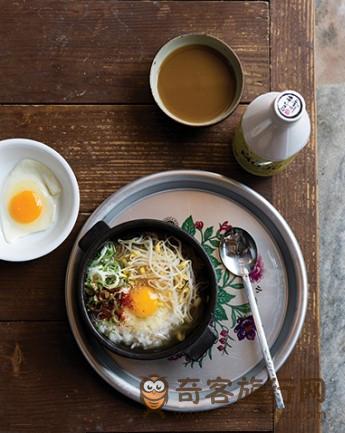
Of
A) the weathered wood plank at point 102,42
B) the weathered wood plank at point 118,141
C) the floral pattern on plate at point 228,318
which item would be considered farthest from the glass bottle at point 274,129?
the floral pattern on plate at point 228,318

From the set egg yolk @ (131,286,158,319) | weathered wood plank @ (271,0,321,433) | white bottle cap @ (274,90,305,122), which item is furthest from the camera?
weathered wood plank @ (271,0,321,433)

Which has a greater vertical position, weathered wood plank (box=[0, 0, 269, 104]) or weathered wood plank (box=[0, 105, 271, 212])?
weathered wood plank (box=[0, 0, 269, 104])

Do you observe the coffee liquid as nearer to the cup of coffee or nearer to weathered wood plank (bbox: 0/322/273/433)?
the cup of coffee

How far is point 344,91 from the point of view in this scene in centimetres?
201

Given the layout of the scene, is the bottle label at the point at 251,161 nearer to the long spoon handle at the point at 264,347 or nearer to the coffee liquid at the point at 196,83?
the coffee liquid at the point at 196,83

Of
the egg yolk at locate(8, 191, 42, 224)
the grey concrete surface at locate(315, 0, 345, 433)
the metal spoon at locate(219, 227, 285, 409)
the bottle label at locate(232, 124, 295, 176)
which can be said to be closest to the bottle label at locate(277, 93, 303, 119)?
the bottle label at locate(232, 124, 295, 176)

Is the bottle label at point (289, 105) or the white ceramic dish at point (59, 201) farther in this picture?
the white ceramic dish at point (59, 201)

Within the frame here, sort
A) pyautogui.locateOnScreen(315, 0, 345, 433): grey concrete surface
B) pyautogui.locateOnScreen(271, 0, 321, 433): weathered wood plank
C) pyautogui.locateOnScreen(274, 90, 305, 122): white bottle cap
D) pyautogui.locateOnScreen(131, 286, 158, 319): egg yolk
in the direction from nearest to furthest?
pyautogui.locateOnScreen(274, 90, 305, 122): white bottle cap < pyautogui.locateOnScreen(131, 286, 158, 319): egg yolk < pyautogui.locateOnScreen(271, 0, 321, 433): weathered wood plank < pyautogui.locateOnScreen(315, 0, 345, 433): grey concrete surface

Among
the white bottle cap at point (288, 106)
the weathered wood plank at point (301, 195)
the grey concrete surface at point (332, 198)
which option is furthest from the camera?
the grey concrete surface at point (332, 198)

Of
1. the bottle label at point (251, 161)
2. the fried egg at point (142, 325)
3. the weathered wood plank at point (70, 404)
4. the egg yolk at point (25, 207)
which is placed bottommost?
the weathered wood plank at point (70, 404)

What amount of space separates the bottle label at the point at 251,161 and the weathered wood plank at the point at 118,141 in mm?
35

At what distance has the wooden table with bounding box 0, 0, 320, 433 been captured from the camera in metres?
1.38

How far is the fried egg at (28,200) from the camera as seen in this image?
1.38 m

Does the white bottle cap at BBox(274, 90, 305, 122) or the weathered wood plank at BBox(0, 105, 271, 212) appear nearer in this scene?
the white bottle cap at BBox(274, 90, 305, 122)
